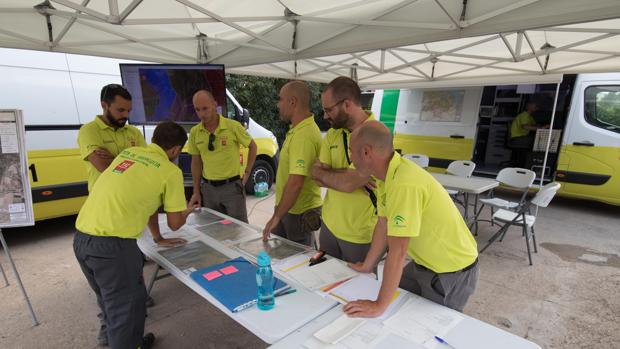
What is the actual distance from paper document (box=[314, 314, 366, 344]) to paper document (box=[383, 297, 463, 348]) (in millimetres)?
111

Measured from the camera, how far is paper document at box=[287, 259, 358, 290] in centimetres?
141

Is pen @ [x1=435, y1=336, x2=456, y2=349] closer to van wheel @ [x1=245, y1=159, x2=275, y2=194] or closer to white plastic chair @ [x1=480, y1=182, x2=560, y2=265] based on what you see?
white plastic chair @ [x1=480, y1=182, x2=560, y2=265]

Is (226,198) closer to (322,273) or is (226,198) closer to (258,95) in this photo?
(322,273)

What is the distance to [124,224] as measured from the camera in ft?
4.94

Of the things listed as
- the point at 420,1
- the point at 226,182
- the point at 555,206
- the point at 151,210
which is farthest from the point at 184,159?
the point at 555,206

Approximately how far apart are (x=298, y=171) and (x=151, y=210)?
83cm

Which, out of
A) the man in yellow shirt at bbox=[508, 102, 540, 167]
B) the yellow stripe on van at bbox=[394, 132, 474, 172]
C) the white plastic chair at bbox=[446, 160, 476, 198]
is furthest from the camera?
the man in yellow shirt at bbox=[508, 102, 540, 167]

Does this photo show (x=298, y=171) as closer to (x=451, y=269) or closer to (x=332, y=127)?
(x=332, y=127)

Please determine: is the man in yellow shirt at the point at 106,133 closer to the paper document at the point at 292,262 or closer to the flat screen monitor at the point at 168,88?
the flat screen monitor at the point at 168,88

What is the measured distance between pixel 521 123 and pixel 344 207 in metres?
6.34

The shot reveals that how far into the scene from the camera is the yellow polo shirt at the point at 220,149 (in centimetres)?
269

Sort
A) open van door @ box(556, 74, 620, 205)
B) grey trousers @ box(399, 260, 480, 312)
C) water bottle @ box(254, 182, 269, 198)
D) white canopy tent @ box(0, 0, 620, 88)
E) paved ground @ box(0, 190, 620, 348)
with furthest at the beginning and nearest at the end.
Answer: water bottle @ box(254, 182, 269, 198) < open van door @ box(556, 74, 620, 205) < paved ground @ box(0, 190, 620, 348) < white canopy tent @ box(0, 0, 620, 88) < grey trousers @ box(399, 260, 480, 312)

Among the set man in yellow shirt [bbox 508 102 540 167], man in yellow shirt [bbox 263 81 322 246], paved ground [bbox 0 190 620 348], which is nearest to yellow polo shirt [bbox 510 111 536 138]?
man in yellow shirt [bbox 508 102 540 167]

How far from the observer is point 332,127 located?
1.85 m
